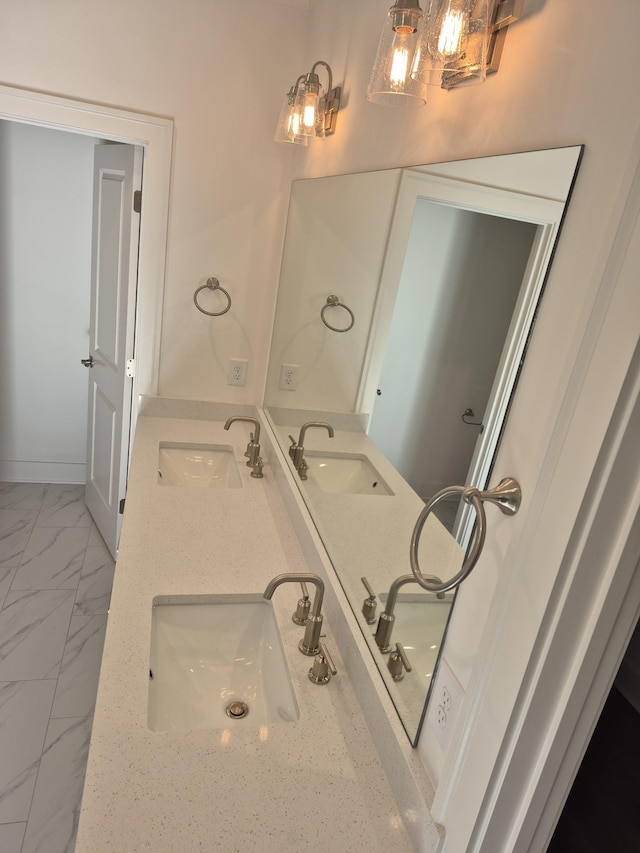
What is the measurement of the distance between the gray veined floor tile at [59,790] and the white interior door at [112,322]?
105 centimetres

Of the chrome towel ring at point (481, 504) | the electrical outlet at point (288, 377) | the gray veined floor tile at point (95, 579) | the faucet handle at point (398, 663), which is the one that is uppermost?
the chrome towel ring at point (481, 504)

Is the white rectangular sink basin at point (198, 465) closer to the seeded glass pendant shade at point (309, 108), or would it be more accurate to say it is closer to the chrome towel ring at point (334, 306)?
the chrome towel ring at point (334, 306)

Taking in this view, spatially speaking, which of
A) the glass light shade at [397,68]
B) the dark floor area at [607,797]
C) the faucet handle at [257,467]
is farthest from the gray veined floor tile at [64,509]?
the glass light shade at [397,68]

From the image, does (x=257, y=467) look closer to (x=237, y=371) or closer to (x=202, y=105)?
(x=237, y=371)

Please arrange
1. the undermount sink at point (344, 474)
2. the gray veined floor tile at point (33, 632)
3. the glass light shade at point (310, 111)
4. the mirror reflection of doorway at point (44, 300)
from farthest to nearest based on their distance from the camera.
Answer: the mirror reflection of doorway at point (44, 300) < the gray veined floor tile at point (33, 632) < the glass light shade at point (310, 111) < the undermount sink at point (344, 474)

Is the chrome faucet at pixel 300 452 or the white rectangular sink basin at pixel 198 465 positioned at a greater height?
the chrome faucet at pixel 300 452

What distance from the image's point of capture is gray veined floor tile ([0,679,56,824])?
→ 1.77 metres

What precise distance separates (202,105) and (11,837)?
7.94ft

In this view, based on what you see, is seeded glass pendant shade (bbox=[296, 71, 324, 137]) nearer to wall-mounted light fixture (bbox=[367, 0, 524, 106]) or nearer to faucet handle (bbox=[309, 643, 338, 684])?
wall-mounted light fixture (bbox=[367, 0, 524, 106])

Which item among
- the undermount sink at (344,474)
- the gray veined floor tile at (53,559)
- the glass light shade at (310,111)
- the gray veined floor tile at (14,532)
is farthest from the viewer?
the gray veined floor tile at (14,532)

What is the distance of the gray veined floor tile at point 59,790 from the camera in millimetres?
1676

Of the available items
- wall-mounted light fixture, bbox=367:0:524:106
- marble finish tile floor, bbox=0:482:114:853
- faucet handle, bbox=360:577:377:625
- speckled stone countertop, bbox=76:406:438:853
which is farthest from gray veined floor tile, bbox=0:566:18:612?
wall-mounted light fixture, bbox=367:0:524:106

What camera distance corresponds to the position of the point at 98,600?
2713 millimetres

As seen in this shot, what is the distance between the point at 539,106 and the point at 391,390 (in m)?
0.60
